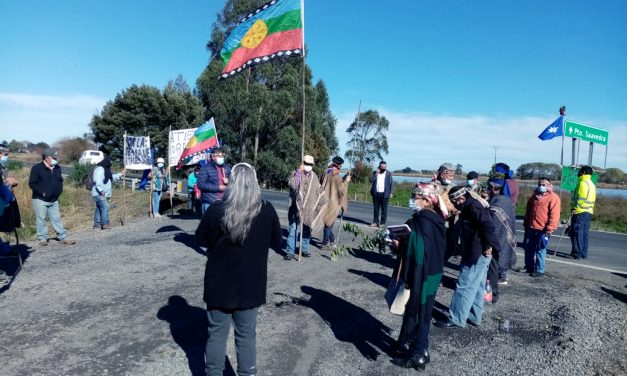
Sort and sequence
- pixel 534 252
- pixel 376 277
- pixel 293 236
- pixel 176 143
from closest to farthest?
pixel 376 277, pixel 534 252, pixel 293 236, pixel 176 143

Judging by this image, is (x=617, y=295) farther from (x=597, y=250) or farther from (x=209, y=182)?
(x=209, y=182)

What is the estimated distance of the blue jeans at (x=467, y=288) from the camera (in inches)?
194

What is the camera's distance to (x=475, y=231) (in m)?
4.82

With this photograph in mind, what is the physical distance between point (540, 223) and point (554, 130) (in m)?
6.52

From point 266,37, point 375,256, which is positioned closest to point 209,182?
point 266,37

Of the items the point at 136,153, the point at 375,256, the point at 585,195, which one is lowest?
the point at 375,256

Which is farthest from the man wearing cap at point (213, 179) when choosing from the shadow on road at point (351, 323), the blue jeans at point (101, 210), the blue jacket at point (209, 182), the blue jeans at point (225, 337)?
the blue jeans at point (225, 337)

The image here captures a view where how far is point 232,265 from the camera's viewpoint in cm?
314

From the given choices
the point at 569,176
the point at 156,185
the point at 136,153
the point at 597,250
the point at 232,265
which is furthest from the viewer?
the point at 136,153

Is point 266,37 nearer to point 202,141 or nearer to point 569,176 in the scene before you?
point 202,141

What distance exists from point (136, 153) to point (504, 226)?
12.3 meters

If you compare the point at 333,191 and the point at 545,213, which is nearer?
the point at 545,213

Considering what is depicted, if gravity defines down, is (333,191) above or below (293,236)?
above

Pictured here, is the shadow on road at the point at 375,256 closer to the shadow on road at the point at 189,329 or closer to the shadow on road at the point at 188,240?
the shadow on road at the point at 188,240
